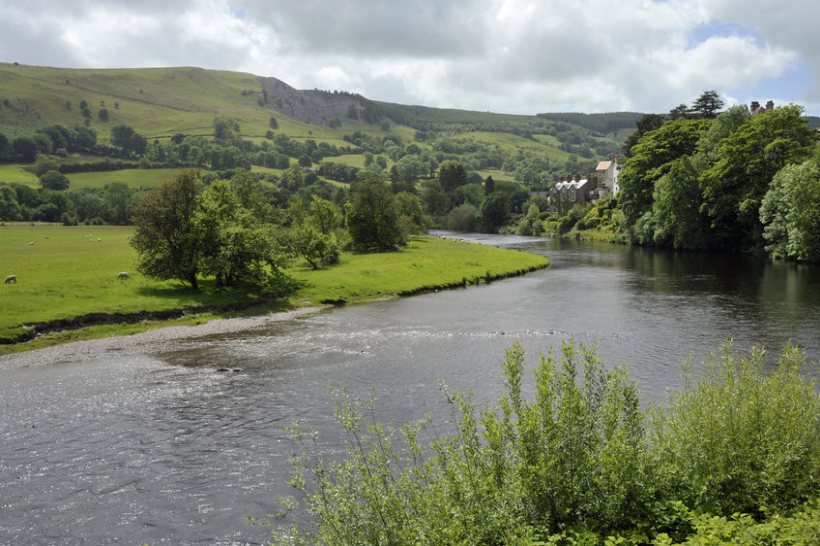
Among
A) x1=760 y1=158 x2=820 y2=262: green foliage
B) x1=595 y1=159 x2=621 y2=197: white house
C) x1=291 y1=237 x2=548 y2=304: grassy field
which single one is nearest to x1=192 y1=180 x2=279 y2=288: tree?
x1=291 y1=237 x2=548 y2=304: grassy field

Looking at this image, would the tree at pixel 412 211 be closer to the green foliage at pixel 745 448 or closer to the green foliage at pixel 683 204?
the green foliage at pixel 683 204

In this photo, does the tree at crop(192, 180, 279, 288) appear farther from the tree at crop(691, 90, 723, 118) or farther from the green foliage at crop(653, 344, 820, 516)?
the tree at crop(691, 90, 723, 118)

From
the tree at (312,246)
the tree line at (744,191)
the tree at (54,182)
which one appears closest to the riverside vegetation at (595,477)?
the tree at (312,246)

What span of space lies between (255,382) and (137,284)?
29.7m

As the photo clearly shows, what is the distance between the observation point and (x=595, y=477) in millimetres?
13211

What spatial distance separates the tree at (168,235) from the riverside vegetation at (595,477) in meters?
45.5

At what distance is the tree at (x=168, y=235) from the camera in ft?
179

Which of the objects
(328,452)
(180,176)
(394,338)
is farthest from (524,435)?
(180,176)

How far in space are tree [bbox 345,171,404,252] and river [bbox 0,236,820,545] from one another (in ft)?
136

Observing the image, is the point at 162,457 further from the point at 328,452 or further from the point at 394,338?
the point at 394,338

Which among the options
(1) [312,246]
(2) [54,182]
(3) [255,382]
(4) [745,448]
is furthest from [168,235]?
(2) [54,182]

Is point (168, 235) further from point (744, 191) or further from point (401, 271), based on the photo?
point (744, 191)

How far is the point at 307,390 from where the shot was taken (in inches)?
1188

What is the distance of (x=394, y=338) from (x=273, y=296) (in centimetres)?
1936
